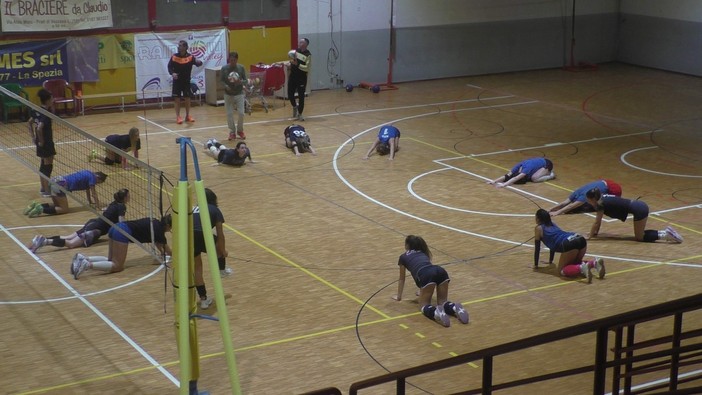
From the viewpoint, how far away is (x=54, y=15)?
2586cm

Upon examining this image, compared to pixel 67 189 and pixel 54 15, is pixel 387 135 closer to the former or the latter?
pixel 67 189

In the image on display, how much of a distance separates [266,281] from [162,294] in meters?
1.52

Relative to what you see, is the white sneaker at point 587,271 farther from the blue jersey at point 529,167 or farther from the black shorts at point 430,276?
the blue jersey at point 529,167

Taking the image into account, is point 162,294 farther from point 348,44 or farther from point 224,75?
point 348,44

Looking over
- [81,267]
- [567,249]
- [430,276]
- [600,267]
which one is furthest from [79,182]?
[600,267]

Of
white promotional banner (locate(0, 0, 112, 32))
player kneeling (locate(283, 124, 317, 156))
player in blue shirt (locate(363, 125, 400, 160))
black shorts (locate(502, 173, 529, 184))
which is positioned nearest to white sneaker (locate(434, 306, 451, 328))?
black shorts (locate(502, 173, 529, 184))

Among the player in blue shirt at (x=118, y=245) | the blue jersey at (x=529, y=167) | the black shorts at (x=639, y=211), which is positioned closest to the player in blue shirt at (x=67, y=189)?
the player in blue shirt at (x=118, y=245)

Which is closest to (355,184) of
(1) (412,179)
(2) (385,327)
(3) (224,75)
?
(1) (412,179)

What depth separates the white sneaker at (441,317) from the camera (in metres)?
12.9

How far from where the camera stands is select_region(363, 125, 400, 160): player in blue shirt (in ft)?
71.4

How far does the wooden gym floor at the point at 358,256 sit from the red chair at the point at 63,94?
53cm

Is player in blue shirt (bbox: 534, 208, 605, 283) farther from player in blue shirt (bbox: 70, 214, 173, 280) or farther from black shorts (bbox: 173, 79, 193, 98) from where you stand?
black shorts (bbox: 173, 79, 193, 98)

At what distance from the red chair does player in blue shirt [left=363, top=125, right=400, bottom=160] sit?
8924 mm

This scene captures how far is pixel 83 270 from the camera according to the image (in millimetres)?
14570
